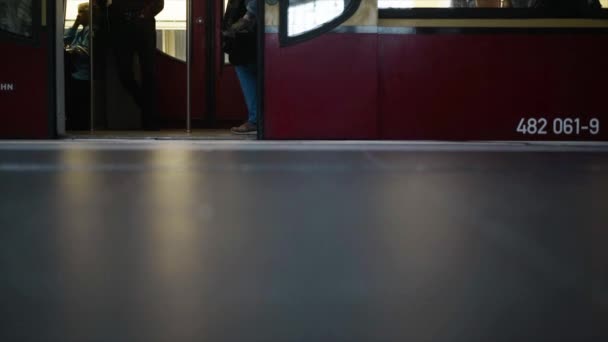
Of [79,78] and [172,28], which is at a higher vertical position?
[172,28]

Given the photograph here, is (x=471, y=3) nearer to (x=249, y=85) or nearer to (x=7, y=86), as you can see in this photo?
(x=249, y=85)

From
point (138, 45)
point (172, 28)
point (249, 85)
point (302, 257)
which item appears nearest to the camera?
point (302, 257)

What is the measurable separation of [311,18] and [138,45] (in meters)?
2.74

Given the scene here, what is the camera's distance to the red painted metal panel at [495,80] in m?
7.22

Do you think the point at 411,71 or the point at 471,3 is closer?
the point at 471,3

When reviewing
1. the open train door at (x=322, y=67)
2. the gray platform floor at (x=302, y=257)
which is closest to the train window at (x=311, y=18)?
the open train door at (x=322, y=67)

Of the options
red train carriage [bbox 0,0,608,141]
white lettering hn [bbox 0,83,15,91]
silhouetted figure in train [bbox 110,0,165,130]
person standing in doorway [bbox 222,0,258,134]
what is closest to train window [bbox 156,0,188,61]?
silhouetted figure in train [bbox 110,0,165,130]

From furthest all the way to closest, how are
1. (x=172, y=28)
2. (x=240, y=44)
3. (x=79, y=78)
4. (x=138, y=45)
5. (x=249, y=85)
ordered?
(x=172, y=28) → (x=138, y=45) → (x=79, y=78) → (x=249, y=85) → (x=240, y=44)

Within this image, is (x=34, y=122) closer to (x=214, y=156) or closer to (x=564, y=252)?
(x=214, y=156)

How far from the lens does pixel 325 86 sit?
7.27 m

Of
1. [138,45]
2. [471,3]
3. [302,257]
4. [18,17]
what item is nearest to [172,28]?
[138,45]

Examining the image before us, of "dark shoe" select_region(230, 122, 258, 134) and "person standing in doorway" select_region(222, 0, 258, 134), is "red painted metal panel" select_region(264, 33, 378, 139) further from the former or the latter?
"dark shoe" select_region(230, 122, 258, 134)

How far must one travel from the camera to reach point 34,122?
7.33 m

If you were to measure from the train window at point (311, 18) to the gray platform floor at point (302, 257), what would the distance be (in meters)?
3.16
